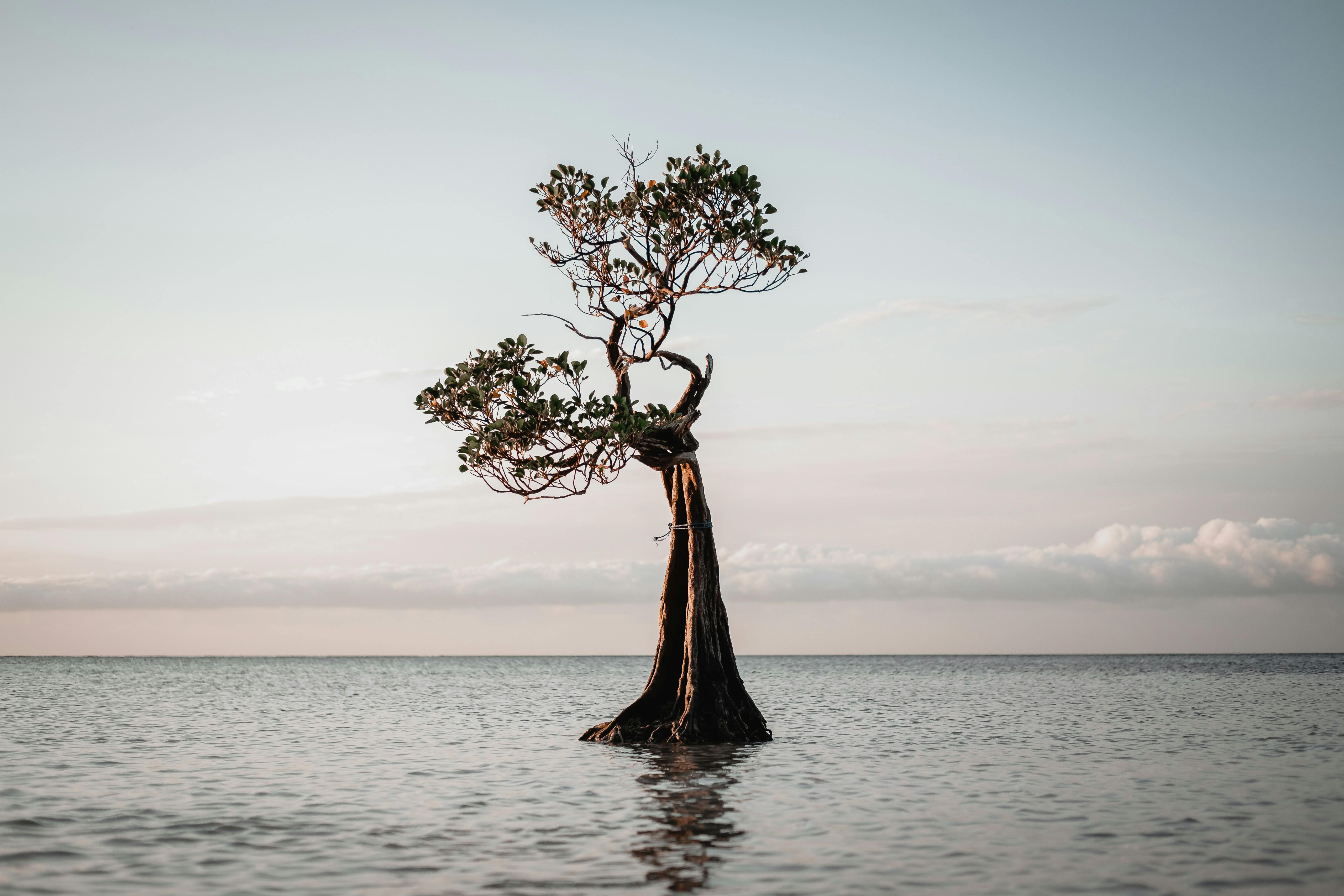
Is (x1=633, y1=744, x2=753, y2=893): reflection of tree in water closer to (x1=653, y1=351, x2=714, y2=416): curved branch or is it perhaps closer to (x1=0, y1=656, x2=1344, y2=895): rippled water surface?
(x1=0, y1=656, x2=1344, y2=895): rippled water surface

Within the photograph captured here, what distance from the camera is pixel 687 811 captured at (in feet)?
61.4

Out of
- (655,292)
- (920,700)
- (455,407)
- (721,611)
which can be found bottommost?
(920,700)

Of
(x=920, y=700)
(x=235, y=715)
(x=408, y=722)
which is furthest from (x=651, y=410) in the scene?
(x=920, y=700)

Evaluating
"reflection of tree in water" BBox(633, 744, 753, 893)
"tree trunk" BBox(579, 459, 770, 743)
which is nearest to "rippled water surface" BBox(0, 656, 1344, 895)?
"reflection of tree in water" BBox(633, 744, 753, 893)

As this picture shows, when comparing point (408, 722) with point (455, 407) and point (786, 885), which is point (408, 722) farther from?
point (786, 885)

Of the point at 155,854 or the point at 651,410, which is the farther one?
the point at 651,410

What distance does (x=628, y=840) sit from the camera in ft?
53.7

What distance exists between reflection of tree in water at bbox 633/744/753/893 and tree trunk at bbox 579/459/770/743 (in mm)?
577

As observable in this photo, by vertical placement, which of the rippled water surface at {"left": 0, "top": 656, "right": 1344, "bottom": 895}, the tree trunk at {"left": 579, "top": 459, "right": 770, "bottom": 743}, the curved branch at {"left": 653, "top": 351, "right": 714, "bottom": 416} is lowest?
the rippled water surface at {"left": 0, "top": 656, "right": 1344, "bottom": 895}

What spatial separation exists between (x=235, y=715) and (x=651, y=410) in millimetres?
33434

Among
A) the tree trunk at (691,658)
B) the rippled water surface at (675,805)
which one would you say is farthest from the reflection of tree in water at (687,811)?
the tree trunk at (691,658)

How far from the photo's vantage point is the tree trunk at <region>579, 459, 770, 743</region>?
26.3 meters

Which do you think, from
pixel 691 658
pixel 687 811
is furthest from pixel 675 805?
pixel 691 658

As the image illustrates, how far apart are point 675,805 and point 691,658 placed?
715cm
